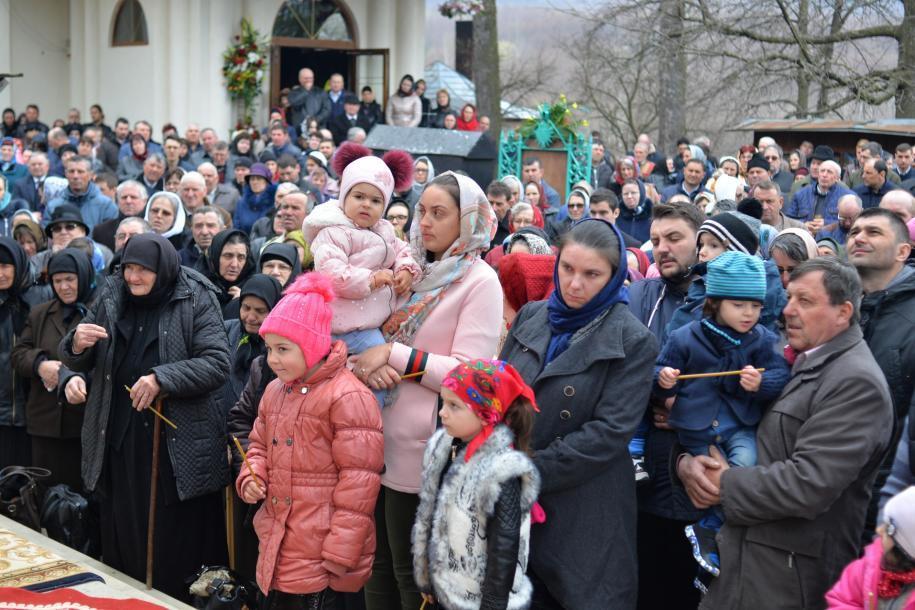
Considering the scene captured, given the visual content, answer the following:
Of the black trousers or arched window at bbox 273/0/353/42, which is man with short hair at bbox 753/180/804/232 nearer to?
the black trousers

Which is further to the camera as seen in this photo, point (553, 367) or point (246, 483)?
point (246, 483)

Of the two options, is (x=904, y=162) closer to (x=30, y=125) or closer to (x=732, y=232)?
(x=732, y=232)

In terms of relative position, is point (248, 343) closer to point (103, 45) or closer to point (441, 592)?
point (441, 592)

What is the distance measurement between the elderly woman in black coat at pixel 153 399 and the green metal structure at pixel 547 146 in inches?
387

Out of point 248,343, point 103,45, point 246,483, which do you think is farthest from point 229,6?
point 246,483

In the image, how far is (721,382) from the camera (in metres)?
3.74

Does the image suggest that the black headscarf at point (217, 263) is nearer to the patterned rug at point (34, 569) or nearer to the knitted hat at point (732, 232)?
the patterned rug at point (34, 569)

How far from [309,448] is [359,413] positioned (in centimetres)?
24

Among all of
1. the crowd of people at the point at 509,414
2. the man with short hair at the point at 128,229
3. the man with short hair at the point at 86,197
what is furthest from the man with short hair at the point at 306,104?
the crowd of people at the point at 509,414

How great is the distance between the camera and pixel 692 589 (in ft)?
14.3

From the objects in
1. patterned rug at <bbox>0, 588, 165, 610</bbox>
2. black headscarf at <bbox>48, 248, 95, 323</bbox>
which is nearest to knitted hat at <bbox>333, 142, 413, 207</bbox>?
patterned rug at <bbox>0, 588, 165, 610</bbox>

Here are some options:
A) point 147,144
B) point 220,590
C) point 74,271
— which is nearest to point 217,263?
point 74,271

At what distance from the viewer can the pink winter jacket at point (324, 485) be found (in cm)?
391

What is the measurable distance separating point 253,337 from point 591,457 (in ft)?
7.96
